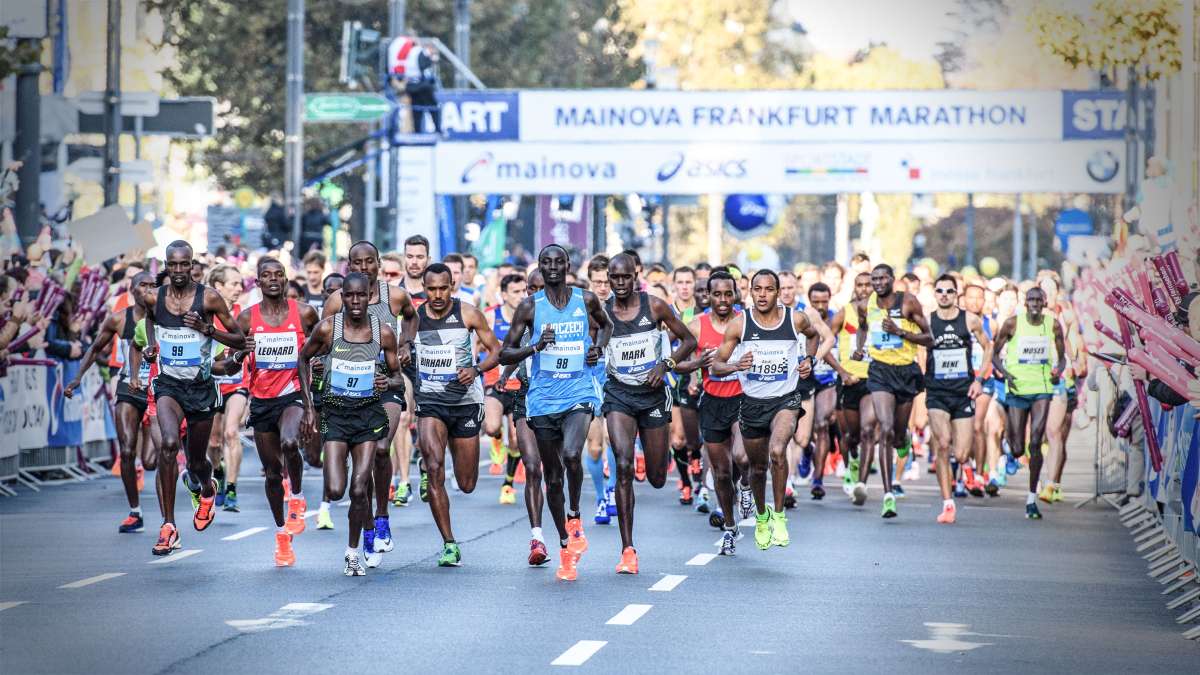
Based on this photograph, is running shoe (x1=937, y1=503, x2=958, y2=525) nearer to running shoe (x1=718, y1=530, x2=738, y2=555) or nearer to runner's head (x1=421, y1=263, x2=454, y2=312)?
running shoe (x1=718, y1=530, x2=738, y2=555)

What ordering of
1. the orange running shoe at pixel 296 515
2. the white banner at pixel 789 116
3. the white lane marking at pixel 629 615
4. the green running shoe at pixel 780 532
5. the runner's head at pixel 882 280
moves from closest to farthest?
the white lane marking at pixel 629 615, the orange running shoe at pixel 296 515, the green running shoe at pixel 780 532, the runner's head at pixel 882 280, the white banner at pixel 789 116

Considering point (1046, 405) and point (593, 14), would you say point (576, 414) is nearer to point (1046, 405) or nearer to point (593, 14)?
point (1046, 405)

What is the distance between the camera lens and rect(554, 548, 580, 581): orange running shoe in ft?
45.8

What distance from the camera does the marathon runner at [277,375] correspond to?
1568 centimetres

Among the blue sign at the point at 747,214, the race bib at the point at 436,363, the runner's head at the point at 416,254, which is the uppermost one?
the blue sign at the point at 747,214

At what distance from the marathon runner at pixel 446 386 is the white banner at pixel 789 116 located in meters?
25.6

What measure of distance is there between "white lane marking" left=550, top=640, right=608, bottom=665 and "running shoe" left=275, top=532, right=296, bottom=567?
154 inches

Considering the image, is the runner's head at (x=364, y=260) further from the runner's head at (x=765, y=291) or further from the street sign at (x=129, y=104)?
the street sign at (x=129, y=104)

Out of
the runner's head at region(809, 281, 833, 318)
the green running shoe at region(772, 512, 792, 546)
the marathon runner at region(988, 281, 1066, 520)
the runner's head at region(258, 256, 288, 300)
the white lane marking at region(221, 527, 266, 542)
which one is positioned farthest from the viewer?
the runner's head at region(809, 281, 833, 318)

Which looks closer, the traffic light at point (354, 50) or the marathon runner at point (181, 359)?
the marathon runner at point (181, 359)

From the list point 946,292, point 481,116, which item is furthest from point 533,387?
point 481,116

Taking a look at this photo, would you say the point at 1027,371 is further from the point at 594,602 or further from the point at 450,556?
the point at 594,602

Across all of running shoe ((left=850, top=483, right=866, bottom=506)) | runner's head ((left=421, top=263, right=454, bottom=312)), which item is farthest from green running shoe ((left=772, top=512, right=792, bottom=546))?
running shoe ((left=850, top=483, right=866, bottom=506))

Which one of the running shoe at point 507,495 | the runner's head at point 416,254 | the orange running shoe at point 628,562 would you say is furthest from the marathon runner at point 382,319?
the running shoe at point 507,495
